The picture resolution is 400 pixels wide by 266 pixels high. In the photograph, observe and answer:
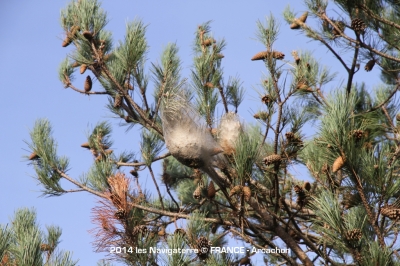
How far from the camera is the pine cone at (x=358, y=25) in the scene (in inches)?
125

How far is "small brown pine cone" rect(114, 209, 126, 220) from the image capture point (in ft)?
7.99

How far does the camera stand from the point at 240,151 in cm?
238

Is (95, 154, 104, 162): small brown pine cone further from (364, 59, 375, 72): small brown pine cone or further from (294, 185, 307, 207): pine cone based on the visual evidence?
(364, 59, 375, 72): small brown pine cone

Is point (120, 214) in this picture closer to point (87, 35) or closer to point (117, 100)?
point (117, 100)

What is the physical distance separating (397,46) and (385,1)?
0.29 meters

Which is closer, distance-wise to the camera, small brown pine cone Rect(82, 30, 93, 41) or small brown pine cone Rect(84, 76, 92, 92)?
small brown pine cone Rect(82, 30, 93, 41)

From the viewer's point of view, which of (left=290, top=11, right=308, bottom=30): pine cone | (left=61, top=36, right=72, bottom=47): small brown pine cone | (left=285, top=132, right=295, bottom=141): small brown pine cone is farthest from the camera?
(left=290, top=11, right=308, bottom=30): pine cone

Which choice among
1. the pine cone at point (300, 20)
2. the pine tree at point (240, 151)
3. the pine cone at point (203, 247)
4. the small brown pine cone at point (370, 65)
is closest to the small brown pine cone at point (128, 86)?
the pine tree at point (240, 151)

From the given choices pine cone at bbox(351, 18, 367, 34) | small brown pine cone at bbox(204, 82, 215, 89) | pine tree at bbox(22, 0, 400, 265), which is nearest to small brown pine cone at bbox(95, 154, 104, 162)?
pine tree at bbox(22, 0, 400, 265)

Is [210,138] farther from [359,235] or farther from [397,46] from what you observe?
[397,46]

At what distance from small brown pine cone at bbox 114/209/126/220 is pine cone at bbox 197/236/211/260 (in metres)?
0.33

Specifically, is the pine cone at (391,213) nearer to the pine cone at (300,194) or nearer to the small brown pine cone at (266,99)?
the pine cone at (300,194)

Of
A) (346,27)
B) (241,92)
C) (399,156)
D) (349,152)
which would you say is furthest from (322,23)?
(349,152)

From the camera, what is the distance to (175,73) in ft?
10.0
